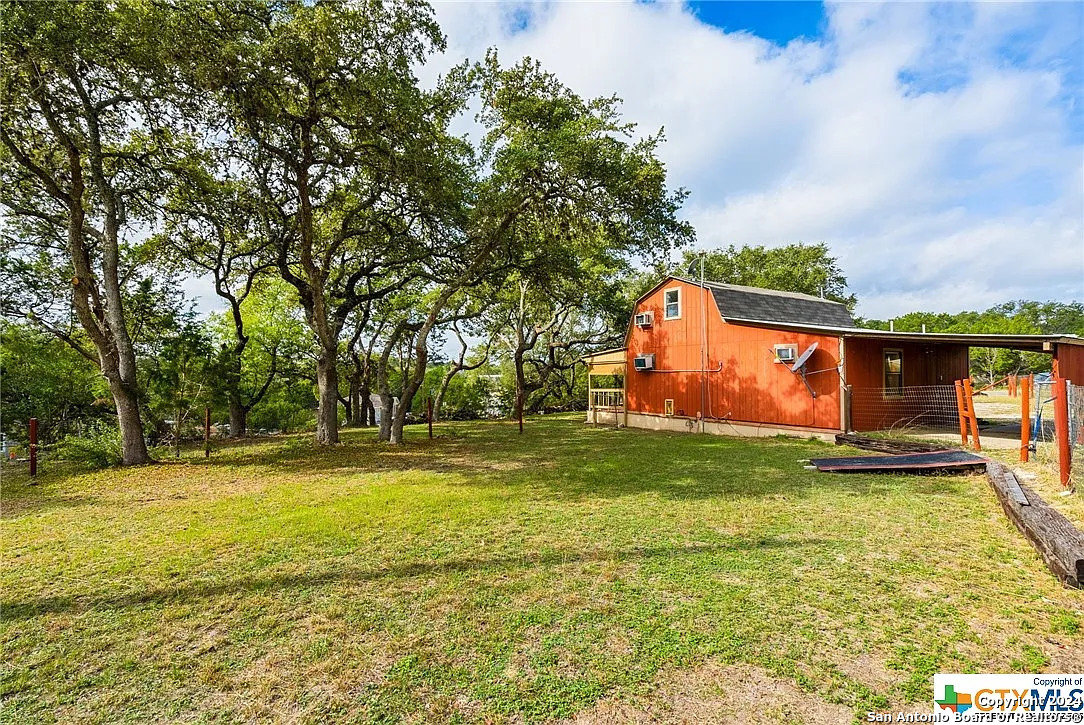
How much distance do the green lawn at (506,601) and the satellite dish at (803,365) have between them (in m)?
5.23

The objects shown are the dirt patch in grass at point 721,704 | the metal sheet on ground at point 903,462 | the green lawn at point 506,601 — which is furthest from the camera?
the metal sheet on ground at point 903,462

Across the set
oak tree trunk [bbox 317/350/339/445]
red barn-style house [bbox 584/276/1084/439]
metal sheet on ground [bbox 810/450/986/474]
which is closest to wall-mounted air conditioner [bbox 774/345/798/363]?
red barn-style house [bbox 584/276/1084/439]

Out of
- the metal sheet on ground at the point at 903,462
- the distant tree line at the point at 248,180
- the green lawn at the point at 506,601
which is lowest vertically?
the green lawn at the point at 506,601

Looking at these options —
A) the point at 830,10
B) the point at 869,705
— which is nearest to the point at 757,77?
the point at 830,10

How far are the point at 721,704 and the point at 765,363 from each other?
452 inches

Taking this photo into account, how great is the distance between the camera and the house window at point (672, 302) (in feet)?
49.3

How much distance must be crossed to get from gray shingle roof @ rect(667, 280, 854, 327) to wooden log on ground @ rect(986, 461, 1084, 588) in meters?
8.83

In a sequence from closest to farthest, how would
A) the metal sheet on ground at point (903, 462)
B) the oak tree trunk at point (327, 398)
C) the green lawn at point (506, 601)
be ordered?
the green lawn at point (506, 601)
the metal sheet on ground at point (903, 462)
the oak tree trunk at point (327, 398)

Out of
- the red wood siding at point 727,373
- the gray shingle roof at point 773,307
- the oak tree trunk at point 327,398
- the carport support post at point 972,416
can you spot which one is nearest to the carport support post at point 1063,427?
the carport support post at point 972,416

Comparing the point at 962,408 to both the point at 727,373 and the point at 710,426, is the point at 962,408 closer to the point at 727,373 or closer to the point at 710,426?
the point at 727,373

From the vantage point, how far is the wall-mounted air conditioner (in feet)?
38.5

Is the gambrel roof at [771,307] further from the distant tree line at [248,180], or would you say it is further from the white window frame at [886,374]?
the distant tree line at [248,180]

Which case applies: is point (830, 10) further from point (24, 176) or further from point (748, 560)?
point (24, 176)

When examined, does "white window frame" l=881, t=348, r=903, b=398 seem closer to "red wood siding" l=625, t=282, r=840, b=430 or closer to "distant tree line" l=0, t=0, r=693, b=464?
"red wood siding" l=625, t=282, r=840, b=430
